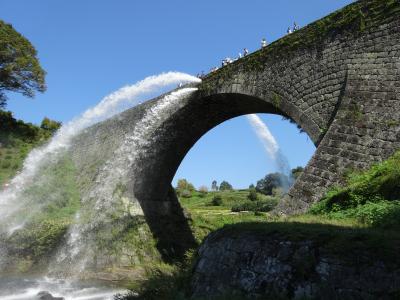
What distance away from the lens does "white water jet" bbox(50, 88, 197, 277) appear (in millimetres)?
13758

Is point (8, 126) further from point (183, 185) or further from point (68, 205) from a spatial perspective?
point (183, 185)

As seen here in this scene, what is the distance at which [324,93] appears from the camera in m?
9.36

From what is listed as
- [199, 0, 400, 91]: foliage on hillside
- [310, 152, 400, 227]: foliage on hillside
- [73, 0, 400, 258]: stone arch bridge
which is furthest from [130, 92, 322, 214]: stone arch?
[310, 152, 400, 227]: foliage on hillside

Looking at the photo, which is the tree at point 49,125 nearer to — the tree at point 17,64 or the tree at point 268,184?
the tree at point 17,64

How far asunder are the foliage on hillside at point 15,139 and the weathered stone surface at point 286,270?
53.5 feet

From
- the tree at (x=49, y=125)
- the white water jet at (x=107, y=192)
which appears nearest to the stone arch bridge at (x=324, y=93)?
the white water jet at (x=107, y=192)

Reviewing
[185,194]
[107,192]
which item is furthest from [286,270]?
[185,194]

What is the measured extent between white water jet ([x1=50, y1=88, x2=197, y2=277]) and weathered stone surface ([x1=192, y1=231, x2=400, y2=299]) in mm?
9327

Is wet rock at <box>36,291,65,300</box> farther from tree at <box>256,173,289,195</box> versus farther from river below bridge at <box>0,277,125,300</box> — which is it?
tree at <box>256,173,289,195</box>

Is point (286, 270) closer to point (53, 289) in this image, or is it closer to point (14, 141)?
point (53, 289)

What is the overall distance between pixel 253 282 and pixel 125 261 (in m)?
10.7

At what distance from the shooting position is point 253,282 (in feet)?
13.7

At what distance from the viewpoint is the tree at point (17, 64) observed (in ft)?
84.6

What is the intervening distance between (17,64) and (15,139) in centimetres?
466
